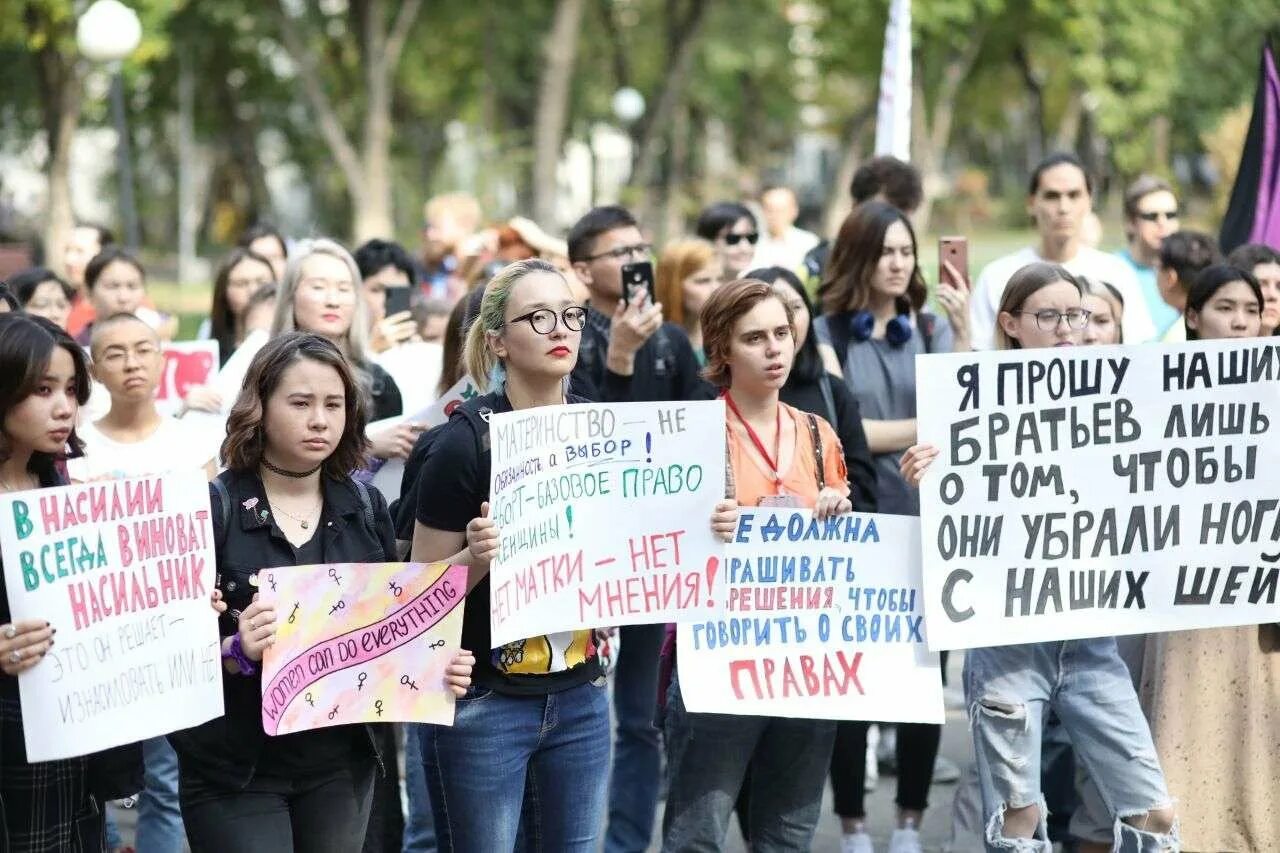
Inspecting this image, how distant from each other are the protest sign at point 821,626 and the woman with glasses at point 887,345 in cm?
118

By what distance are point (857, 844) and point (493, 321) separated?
2476 mm

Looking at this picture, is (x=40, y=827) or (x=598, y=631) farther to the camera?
(x=598, y=631)

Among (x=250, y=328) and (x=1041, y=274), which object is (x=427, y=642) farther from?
(x=250, y=328)

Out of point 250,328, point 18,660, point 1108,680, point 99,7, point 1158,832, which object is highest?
point 99,7

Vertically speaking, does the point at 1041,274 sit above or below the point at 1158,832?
above

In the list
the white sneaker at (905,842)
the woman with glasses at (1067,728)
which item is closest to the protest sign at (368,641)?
the woman with glasses at (1067,728)

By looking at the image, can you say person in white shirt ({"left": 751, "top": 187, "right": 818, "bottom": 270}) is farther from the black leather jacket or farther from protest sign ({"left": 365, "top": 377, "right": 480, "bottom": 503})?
the black leather jacket

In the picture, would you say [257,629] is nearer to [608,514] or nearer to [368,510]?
[368,510]

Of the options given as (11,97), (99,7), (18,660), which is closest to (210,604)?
(18,660)

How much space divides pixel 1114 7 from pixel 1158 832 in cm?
3305

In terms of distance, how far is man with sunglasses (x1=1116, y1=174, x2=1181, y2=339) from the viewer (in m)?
8.45

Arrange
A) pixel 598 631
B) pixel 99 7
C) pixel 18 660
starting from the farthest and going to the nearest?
pixel 99 7, pixel 598 631, pixel 18 660

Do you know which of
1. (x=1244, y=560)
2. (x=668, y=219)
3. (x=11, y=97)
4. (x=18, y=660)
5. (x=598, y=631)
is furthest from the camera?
(x=668, y=219)

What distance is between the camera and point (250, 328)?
298 inches
